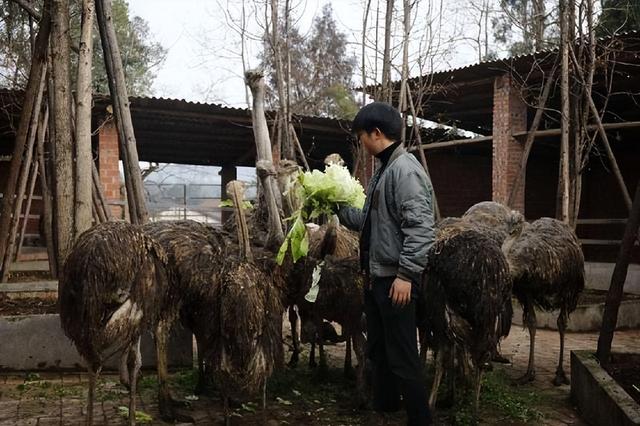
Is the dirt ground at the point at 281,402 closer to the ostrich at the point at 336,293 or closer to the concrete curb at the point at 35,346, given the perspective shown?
the concrete curb at the point at 35,346

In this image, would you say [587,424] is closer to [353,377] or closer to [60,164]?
[353,377]

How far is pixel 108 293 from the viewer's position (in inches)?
163

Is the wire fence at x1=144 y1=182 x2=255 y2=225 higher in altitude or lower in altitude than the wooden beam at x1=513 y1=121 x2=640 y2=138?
lower

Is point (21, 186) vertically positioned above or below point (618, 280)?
above

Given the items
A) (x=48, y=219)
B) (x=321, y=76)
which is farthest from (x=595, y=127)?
(x=321, y=76)

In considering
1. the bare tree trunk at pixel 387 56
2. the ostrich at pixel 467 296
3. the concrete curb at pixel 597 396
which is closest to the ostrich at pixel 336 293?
the ostrich at pixel 467 296

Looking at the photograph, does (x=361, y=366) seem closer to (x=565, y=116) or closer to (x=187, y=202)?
(x=565, y=116)

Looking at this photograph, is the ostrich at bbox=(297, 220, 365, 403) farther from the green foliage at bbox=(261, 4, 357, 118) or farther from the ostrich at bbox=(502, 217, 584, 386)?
the green foliage at bbox=(261, 4, 357, 118)

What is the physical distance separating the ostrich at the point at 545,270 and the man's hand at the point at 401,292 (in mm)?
2276

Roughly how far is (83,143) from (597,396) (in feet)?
15.0

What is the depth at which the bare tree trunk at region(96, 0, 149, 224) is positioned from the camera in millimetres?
6492

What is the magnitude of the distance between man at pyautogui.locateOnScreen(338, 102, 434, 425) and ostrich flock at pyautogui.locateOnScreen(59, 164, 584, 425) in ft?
2.07

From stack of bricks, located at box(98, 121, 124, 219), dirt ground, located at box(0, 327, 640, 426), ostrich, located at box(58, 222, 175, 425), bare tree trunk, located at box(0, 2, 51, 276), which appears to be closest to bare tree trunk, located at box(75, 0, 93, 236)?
bare tree trunk, located at box(0, 2, 51, 276)

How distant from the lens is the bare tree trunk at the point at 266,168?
Result: 16.7 ft
